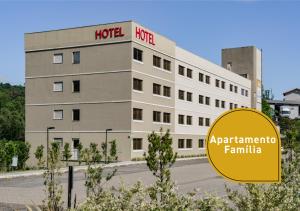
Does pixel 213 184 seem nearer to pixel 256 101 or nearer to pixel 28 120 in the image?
pixel 28 120

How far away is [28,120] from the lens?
49031 mm

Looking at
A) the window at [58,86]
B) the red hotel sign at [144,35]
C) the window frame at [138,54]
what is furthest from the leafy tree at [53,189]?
the window at [58,86]

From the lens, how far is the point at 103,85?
45.4 m

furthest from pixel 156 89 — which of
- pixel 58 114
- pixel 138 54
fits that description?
pixel 58 114

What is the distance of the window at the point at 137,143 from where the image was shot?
146ft

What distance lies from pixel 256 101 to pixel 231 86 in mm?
10842

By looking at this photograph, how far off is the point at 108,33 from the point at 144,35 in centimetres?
372

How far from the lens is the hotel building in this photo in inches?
1757

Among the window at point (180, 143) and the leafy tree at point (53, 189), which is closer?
the leafy tree at point (53, 189)

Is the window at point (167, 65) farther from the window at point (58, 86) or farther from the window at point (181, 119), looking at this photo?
the window at point (58, 86)

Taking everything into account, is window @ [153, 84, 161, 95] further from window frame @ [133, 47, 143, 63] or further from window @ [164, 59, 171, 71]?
window frame @ [133, 47, 143, 63]

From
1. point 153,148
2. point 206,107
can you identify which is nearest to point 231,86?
point 206,107

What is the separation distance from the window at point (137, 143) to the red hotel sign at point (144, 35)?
9.79m

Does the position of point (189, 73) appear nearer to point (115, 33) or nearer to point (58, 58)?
point (115, 33)
